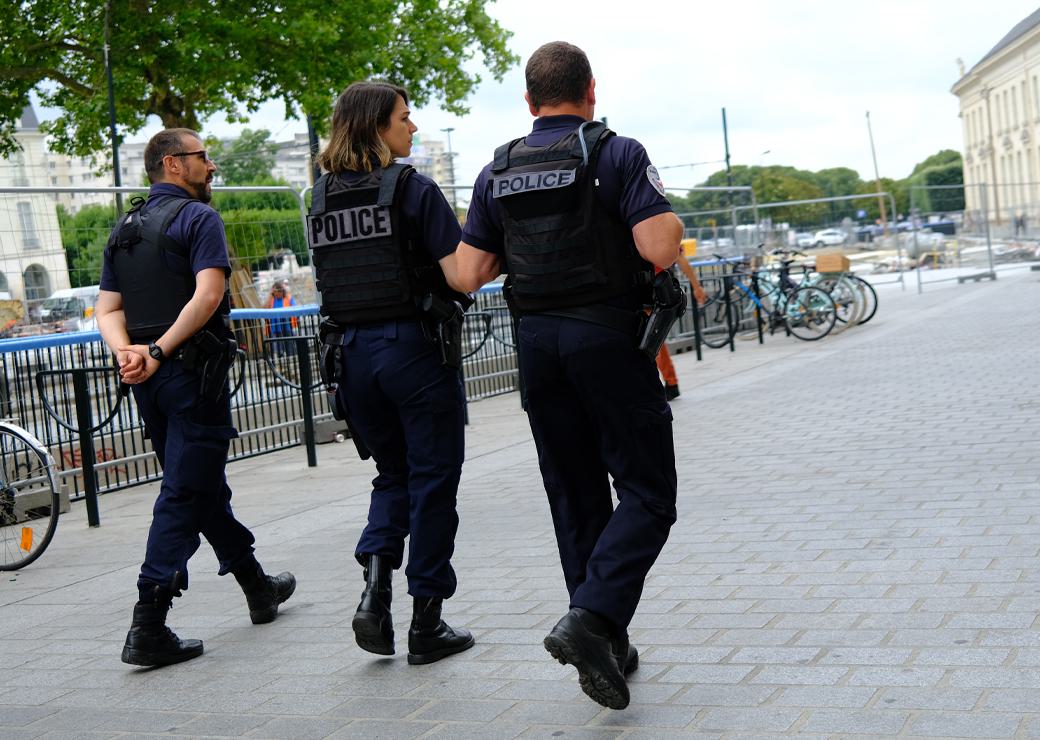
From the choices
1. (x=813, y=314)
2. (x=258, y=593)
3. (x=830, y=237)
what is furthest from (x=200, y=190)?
(x=830, y=237)

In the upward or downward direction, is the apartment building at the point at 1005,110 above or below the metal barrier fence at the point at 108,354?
above

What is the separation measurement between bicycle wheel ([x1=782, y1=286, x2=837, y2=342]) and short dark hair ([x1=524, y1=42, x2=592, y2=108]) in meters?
14.1

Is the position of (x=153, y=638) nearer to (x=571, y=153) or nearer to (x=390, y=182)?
(x=390, y=182)

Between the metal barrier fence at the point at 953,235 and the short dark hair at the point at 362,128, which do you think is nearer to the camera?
the short dark hair at the point at 362,128

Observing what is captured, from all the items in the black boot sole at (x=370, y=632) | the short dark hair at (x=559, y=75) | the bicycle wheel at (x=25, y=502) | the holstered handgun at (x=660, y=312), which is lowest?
the black boot sole at (x=370, y=632)

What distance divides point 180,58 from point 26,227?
1546cm

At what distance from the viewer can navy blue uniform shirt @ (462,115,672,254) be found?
3764mm

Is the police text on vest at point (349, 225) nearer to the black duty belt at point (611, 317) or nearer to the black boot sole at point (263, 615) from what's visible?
the black duty belt at point (611, 317)

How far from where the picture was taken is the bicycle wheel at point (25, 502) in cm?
685

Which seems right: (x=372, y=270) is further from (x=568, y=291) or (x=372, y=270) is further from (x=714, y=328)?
(x=714, y=328)

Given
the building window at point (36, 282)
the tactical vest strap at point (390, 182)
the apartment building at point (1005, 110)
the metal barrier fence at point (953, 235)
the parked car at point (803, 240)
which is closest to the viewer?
the tactical vest strap at point (390, 182)

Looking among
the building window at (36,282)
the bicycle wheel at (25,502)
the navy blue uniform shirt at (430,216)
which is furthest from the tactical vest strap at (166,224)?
the building window at (36,282)

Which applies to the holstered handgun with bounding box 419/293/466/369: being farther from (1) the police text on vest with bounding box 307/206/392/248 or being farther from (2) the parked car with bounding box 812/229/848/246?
(2) the parked car with bounding box 812/229/848/246

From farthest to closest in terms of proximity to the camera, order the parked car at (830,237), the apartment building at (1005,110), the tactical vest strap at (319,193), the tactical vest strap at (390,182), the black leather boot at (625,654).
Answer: the apartment building at (1005,110)
the parked car at (830,237)
the tactical vest strap at (319,193)
the tactical vest strap at (390,182)
the black leather boot at (625,654)
